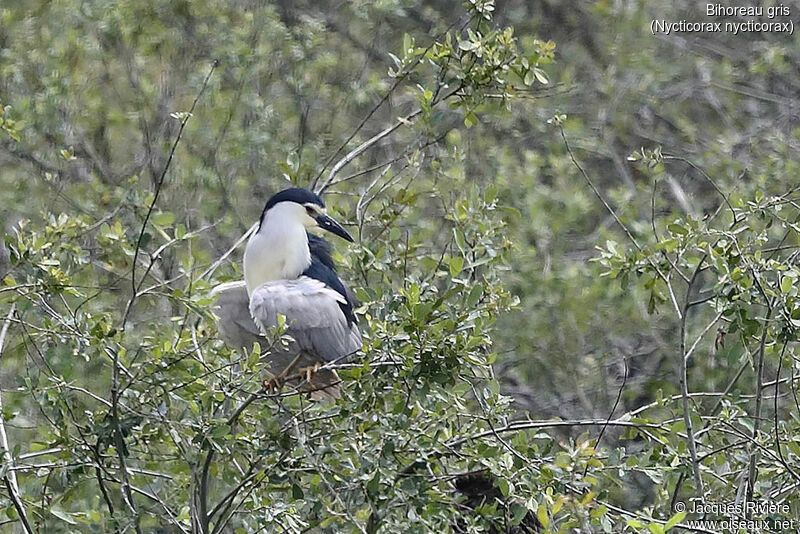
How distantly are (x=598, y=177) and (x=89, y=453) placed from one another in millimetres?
4949

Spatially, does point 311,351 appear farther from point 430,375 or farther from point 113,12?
point 113,12

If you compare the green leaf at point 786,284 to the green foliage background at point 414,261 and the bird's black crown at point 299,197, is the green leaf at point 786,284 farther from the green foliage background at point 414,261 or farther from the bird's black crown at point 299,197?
the bird's black crown at point 299,197

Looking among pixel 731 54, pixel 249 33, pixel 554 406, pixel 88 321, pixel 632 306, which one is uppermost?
pixel 88 321

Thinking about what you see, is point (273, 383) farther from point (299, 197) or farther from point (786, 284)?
point (786, 284)

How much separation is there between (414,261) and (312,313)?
70cm

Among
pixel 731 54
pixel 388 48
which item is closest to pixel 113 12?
pixel 388 48

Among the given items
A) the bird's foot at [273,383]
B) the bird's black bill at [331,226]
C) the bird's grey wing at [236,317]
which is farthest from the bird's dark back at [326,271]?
the bird's foot at [273,383]

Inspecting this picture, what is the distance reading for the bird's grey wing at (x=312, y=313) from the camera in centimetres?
448

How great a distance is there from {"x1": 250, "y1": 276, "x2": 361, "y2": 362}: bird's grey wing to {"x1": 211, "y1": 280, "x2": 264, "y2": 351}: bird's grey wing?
182mm

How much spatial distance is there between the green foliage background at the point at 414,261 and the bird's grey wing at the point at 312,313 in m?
0.24

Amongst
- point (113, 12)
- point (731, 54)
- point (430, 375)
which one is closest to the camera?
point (430, 375)

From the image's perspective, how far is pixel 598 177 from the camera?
752cm

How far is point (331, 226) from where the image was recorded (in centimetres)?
465

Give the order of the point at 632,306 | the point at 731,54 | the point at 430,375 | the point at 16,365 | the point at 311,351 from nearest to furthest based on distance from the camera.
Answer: the point at 430,375
the point at 311,351
the point at 16,365
the point at 632,306
the point at 731,54
